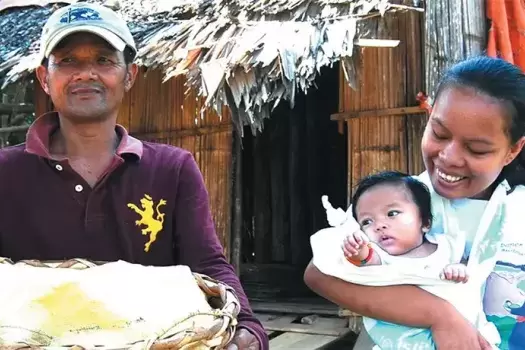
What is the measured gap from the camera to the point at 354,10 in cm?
450

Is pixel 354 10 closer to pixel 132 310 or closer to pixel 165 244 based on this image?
pixel 165 244

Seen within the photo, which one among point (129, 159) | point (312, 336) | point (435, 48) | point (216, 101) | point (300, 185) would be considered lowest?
point (312, 336)

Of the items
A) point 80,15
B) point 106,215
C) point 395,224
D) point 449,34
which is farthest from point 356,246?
point 449,34

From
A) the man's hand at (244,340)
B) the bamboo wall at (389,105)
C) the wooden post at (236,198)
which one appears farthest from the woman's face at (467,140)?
the wooden post at (236,198)

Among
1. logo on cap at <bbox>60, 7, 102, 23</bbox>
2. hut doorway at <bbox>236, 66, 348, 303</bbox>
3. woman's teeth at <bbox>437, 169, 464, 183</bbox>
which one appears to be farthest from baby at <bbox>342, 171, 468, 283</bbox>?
hut doorway at <bbox>236, 66, 348, 303</bbox>

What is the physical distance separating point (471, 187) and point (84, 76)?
1.15 metres

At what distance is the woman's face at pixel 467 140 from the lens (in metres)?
1.63

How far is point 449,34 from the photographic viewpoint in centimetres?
454

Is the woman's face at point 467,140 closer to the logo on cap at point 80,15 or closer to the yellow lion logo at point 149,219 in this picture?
the yellow lion logo at point 149,219

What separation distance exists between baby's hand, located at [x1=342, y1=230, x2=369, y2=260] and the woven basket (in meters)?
0.32

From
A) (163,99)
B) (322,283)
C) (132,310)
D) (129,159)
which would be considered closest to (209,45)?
(163,99)

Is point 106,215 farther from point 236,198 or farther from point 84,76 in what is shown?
point 236,198

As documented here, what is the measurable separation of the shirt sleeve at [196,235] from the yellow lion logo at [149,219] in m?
0.06

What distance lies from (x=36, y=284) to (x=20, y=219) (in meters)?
0.54
